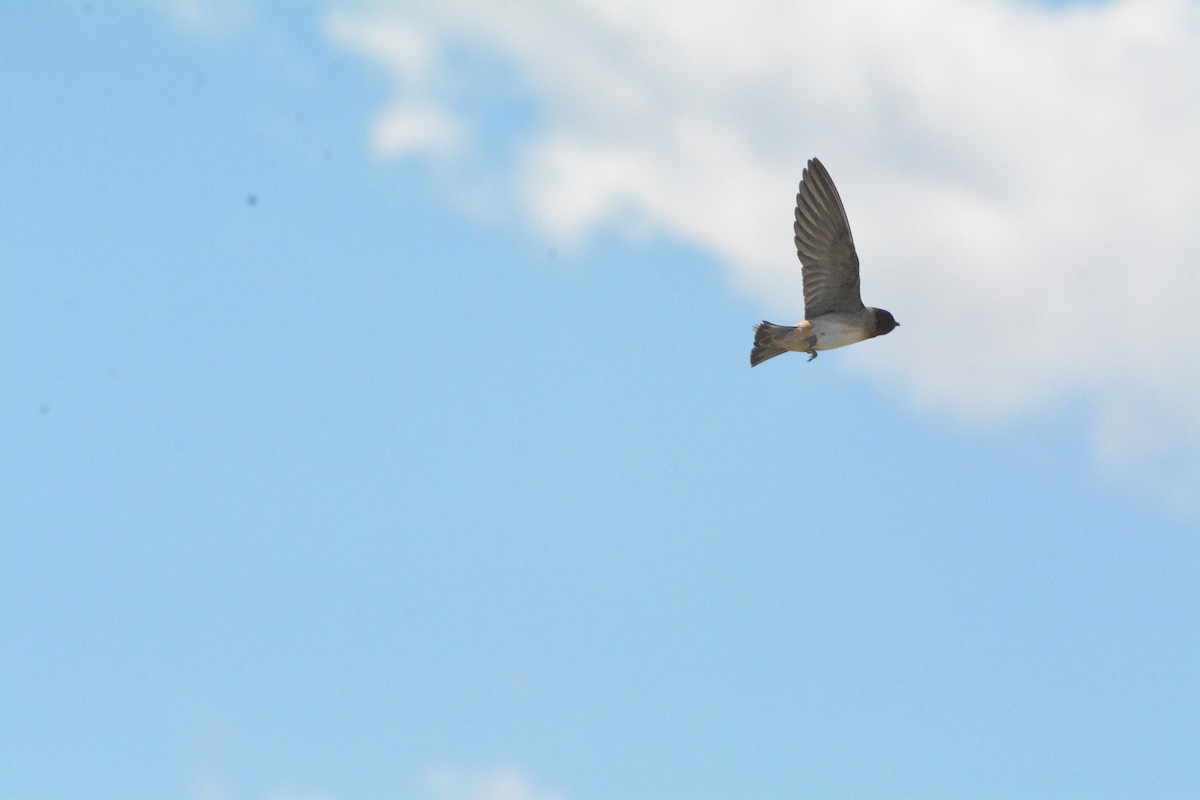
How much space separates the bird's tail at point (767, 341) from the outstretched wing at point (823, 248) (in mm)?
774

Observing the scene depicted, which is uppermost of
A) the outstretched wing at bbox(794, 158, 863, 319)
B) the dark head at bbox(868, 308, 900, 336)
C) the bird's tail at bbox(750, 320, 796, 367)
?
the outstretched wing at bbox(794, 158, 863, 319)

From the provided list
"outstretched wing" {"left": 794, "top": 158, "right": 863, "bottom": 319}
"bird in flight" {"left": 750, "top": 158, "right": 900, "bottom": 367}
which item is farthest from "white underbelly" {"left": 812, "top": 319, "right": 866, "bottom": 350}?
"outstretched wing" {"left": 794, "top": 158, "right": 863, "bottom": 319}

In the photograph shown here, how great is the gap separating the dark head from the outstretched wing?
0.23 metres

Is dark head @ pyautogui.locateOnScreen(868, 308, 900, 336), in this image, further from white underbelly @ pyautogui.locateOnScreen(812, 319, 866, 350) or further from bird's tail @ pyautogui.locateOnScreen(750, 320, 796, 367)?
bird's tail @ pyautogui.locateOnScreen(750, 320, 796, 367)

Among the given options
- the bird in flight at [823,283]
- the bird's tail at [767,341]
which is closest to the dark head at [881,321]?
the bird in flight at [823,283]

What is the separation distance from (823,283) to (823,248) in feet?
1.53

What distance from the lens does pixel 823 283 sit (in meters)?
20.2

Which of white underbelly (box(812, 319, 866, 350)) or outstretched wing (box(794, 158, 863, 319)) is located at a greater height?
outstretched wing (box(794, 158, 863, 319))

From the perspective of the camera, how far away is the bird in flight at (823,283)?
1977 cm

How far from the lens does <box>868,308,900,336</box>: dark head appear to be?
2036 centimetres

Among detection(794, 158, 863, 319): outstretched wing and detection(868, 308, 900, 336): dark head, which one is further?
detection(868, 308, 900, 336): dark head

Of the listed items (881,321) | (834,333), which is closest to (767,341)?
(834,333)

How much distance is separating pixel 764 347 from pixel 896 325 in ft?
7.30

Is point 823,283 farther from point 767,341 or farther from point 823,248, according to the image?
point 767,341
